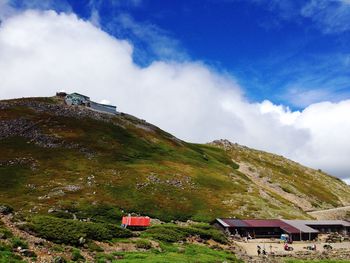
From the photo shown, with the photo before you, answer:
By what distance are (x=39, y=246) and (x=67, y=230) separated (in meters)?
11.2

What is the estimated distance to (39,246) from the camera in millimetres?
45188

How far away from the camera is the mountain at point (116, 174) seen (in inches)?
4112

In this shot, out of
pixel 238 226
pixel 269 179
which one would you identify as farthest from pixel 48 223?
pixel 269 179

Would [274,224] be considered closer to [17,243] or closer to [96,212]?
[96,212]

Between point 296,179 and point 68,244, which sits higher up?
point 296,179

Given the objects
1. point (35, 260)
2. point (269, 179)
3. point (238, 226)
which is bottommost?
point (35, 260)

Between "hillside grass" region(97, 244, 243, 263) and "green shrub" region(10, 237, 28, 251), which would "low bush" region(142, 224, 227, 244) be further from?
"green shrub" region(10, 237, 28, 251)

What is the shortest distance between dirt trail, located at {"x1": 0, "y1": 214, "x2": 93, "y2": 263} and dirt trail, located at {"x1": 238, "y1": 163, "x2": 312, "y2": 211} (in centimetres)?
12088

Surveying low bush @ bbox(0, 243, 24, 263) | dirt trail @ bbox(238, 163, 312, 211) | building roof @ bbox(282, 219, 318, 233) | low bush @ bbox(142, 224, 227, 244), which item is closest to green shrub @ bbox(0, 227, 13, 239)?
low bush @ bbox(0, 243, 24, 263)

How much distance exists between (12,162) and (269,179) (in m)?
112

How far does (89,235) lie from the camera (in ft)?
196

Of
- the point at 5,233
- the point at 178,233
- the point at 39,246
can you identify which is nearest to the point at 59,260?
the point at 39,246

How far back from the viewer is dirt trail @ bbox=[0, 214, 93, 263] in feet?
139

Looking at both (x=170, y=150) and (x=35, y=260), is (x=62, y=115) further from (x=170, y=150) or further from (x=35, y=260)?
(x=35, y=260)
